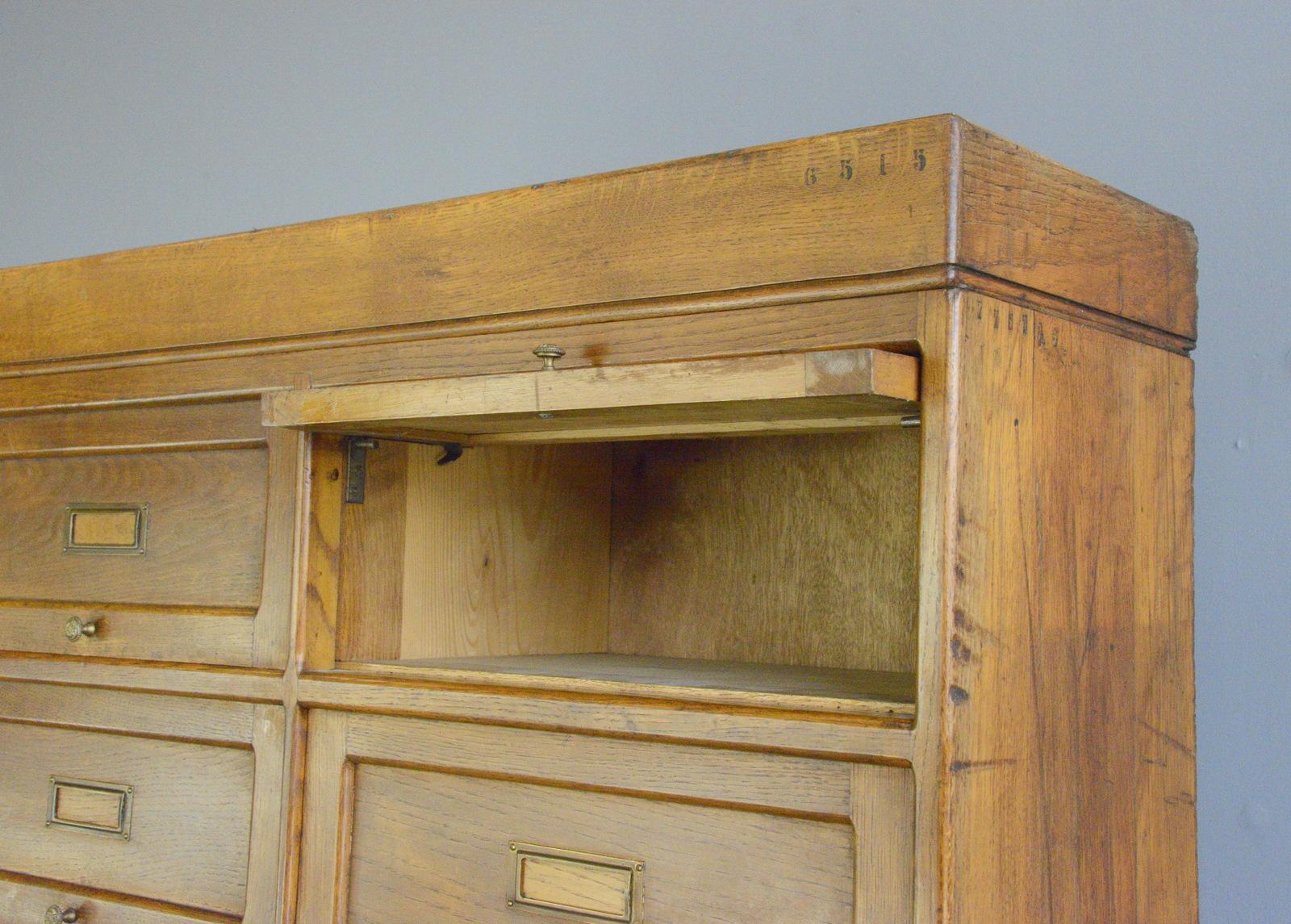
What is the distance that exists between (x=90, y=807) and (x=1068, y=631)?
3.29ft

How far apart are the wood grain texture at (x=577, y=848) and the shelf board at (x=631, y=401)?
30 centimetres

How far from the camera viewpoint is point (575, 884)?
1145 mm

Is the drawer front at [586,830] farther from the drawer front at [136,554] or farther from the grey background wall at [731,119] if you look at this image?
the grey background wall at [731,119]

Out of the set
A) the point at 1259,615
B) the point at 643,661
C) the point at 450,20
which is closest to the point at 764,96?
the point at 450,20

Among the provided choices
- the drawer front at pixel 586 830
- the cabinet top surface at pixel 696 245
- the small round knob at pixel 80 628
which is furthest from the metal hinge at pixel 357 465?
the small round knob at pixel 80 628

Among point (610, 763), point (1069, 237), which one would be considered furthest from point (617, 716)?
point (1069, 237)

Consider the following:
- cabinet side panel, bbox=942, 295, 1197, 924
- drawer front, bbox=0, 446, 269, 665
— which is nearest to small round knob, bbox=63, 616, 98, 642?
drawer front, bbox=0, 446, 269, 665

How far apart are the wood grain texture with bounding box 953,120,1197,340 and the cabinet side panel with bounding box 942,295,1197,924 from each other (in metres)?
0.03

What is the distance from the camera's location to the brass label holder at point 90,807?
4.77 feet

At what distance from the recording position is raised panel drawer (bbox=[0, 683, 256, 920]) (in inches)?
54.0

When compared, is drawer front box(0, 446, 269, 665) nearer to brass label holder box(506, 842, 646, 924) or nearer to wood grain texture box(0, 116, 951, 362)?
wood grain texture box(0, 116, 951, 362)

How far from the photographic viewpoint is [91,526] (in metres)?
1.56

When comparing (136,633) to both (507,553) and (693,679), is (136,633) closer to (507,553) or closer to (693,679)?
(507,553)

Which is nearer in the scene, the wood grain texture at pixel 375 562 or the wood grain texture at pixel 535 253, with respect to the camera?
the wood grain texture at pixel 535 253
